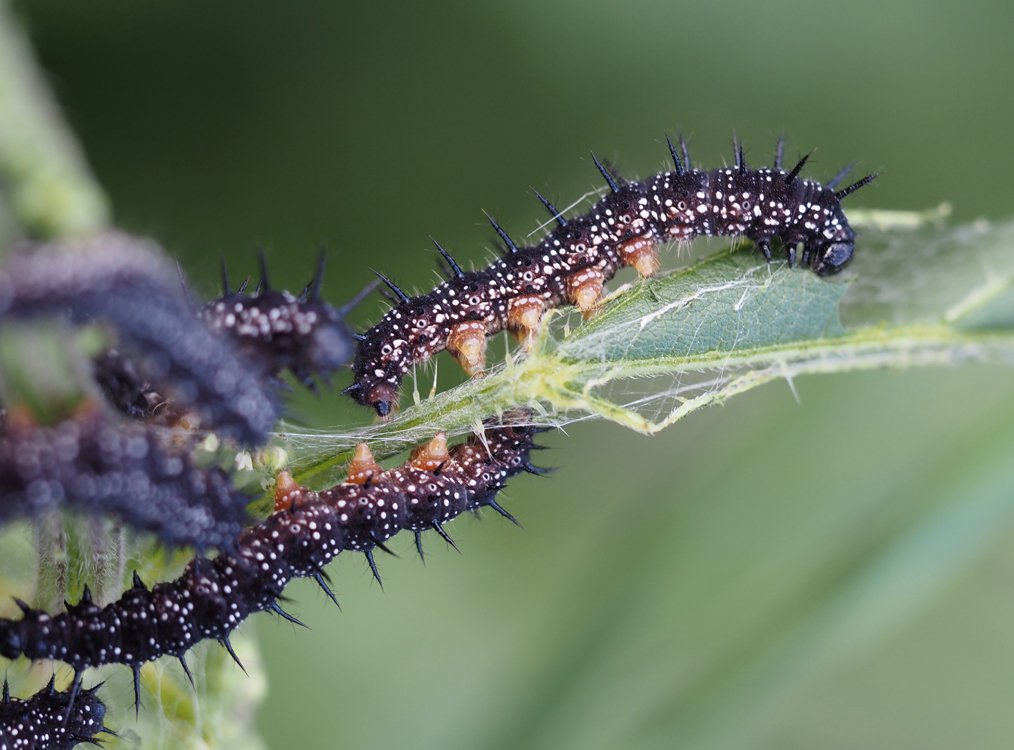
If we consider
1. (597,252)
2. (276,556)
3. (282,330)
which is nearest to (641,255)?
(597,252)

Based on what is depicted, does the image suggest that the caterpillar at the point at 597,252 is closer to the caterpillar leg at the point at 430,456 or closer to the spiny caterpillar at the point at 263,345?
the caterpillar leg at the point at 430,456

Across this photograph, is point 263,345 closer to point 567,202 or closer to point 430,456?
point 430,456

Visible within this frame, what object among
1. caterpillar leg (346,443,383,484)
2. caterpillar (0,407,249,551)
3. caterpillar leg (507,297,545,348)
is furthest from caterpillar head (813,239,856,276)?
caterpillar (0,407,249,551)

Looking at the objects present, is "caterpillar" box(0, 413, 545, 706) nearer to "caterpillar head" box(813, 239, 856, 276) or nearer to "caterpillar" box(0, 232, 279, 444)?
"caterpillar" box(0, 232, 279, 444)

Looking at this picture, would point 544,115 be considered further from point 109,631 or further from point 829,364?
point 109,631

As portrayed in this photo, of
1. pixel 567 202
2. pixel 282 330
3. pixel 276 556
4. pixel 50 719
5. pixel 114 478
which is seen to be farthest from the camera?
pixel 567 202

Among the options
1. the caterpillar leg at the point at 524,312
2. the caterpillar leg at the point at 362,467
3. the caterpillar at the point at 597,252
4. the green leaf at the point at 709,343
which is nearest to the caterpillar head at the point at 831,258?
the caterpillar at the point at 597,252

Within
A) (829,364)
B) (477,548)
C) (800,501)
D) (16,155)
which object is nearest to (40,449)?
(16,155)
